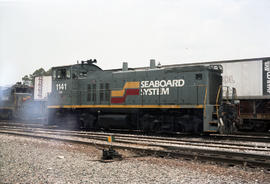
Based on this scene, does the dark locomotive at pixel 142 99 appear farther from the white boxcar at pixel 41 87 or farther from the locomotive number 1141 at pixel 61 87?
the white boxcar at pixel 41 87

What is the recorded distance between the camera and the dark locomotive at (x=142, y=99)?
39.5ft

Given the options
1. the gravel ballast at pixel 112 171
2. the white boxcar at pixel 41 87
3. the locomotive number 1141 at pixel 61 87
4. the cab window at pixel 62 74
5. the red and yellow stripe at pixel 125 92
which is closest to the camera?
the gravel ballast at pixel 112 171

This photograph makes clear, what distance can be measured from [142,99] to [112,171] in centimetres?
795

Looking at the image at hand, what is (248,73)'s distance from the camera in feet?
51.7

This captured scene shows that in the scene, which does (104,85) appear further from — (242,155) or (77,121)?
(242,155)

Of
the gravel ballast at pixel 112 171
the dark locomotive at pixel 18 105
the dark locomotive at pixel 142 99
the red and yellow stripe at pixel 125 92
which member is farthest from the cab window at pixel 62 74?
the gravel ballast at pixel 112 171

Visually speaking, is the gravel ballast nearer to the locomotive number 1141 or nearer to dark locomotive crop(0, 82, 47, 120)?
the locomotive number 1141

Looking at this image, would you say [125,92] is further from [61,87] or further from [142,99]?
[61,87]

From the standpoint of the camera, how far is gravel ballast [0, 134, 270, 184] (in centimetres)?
508

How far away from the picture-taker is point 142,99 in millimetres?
13516

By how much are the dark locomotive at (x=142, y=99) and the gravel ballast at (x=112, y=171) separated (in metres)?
5.42

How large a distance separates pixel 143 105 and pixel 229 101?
3.88 metres

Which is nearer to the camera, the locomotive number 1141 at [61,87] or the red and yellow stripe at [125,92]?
the red and yellow stripe at [125,92]

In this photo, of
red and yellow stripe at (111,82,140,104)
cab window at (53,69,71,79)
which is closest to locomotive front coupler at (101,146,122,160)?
red and yellow stripe at (111,82,140,104)
